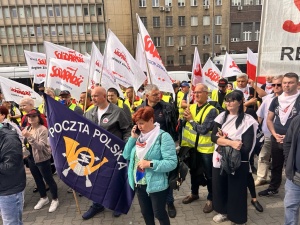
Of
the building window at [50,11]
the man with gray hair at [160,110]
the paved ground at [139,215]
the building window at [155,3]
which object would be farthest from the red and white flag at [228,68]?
the building window at [50,11]

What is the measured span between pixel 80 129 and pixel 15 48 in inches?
1600

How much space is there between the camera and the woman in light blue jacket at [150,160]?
2609 mm

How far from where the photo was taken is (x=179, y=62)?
38.2m

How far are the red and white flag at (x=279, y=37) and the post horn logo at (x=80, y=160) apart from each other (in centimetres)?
252

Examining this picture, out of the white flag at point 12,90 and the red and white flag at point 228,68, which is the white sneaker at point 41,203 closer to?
the white flag at point 12,90

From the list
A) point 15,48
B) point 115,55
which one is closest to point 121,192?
point 115,55

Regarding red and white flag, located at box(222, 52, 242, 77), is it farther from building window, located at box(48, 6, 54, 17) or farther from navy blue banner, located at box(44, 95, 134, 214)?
building window, located at box(48, 6, 54, 17)

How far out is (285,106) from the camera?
11.5ft

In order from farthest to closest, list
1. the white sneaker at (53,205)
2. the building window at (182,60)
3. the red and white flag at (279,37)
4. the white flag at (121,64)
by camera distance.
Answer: the building window at (182,60) < the white flag at (121,64) < the white sneaker at (53,205) < the red and white flag at (279,37)

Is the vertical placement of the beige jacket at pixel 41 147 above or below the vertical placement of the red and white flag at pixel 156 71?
below

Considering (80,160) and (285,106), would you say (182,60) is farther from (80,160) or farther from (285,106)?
(80,160)

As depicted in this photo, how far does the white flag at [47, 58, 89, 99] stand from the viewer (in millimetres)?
5445

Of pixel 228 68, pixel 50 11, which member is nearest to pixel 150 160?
pixel 228 68

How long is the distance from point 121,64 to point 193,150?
2948mm
